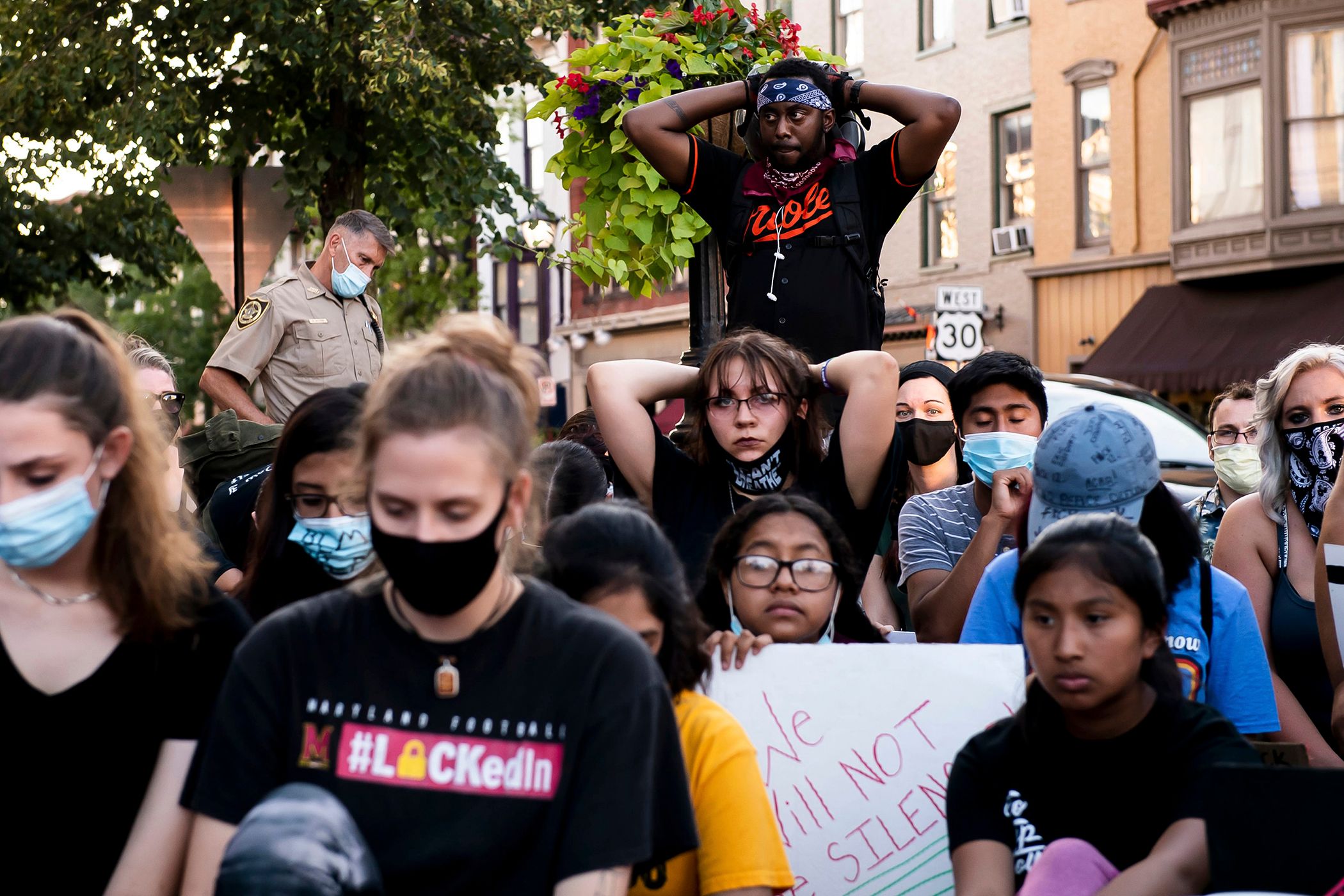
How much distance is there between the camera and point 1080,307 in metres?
24.3

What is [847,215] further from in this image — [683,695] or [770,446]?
[683,695]

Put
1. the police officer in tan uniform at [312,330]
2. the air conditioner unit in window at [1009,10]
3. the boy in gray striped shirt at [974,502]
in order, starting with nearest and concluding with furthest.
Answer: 1. the boy in gray striped shirt at [974,502]
2. the police officer in tan uniform at [312,330]
3. the air conditioner unit in window at [1009,10]

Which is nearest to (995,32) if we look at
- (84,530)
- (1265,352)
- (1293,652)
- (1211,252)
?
(1211,252)

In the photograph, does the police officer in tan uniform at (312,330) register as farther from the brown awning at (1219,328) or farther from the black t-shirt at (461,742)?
the brown awning at (1219,328)

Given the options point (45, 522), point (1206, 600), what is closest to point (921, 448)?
point (1206, 600)

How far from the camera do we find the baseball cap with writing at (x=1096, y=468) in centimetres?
398

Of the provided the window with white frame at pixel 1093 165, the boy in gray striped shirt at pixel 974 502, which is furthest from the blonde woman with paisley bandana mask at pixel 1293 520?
the window with white frame at pixel 1093 165

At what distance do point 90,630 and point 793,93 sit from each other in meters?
3.34

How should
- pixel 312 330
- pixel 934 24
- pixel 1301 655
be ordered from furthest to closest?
pixel 934 24 < pixel 312 330 < pixel 1301 655

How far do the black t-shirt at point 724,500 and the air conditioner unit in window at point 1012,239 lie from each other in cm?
2093

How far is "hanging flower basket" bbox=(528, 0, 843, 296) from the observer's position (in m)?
6.19

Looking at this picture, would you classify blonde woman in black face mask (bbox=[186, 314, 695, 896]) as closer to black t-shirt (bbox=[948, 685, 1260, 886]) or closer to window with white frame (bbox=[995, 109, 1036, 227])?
black t-shirt (bbox=[948, 685, 1260, 886])

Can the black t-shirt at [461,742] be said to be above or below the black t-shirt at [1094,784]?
above

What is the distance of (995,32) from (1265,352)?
7.59 metres
